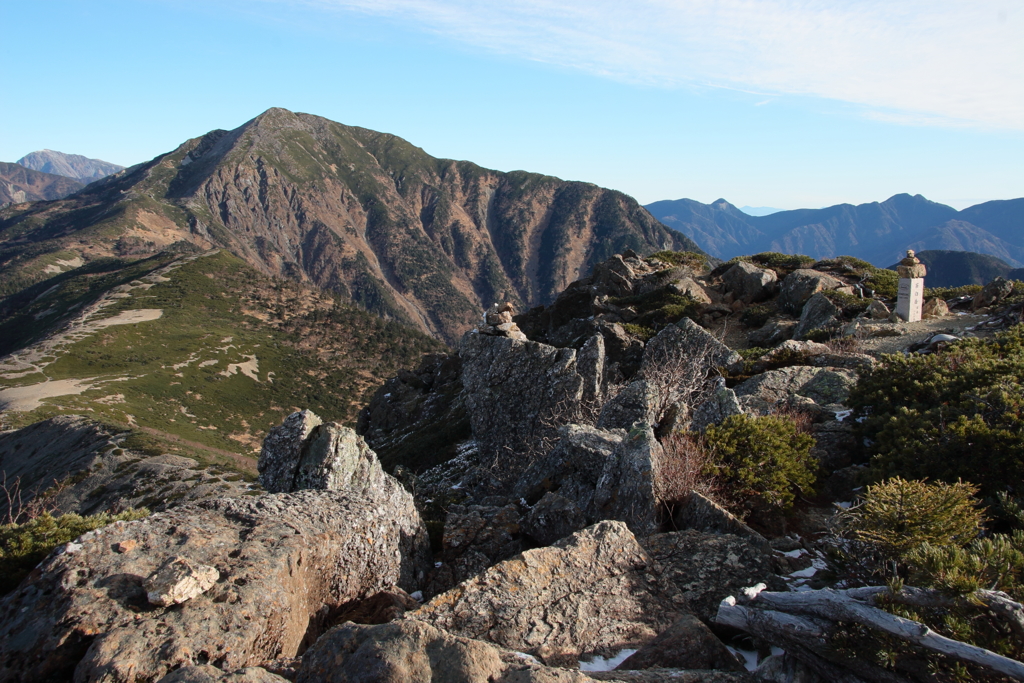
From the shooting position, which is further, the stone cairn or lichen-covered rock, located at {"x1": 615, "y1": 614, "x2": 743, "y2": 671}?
the stone cairn

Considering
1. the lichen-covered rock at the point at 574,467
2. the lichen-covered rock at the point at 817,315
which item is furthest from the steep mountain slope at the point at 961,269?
the lichen-covered rock at the point at 574,467

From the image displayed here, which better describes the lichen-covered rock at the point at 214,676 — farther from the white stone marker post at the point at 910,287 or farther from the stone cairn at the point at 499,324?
the white stone marker post at the point at 910,287

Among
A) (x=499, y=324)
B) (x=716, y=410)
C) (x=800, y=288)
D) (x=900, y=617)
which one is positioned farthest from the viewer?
(x=800, y=288)

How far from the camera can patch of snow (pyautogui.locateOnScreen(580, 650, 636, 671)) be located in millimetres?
4711

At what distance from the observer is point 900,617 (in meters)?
3.71

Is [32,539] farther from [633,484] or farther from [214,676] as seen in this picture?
[633,484]

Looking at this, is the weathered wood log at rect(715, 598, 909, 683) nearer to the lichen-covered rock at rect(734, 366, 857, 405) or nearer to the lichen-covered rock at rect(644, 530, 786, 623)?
the lichen-covered rock at rect(644, 530, 786, 623)

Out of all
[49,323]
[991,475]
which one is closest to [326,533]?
[991,475]

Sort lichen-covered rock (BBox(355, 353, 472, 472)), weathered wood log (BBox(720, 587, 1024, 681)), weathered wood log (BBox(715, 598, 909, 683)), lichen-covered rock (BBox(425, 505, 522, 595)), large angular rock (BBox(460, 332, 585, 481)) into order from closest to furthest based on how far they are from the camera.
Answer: weathered wood log (BBox(720, 587, 1024, 681)) → weathered wood log (BBox(715, 598, 909, 683)) → lichen-covered rock (BBox(425, 505, 522, 595)) → large angular rock (BBox(460, 332, 585, 481)) → lichen-covered rock (BBox(355, 353, 472, 472))

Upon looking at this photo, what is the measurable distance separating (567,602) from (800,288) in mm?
23756

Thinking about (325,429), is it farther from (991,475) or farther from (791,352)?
(791,352)

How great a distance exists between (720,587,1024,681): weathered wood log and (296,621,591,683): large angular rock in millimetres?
1830

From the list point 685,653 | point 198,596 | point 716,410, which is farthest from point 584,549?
point 716,410

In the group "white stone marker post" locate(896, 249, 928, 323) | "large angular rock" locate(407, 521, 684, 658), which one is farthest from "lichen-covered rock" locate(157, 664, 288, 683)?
"white stone marker post" locate(896, 249, 928, 323)
